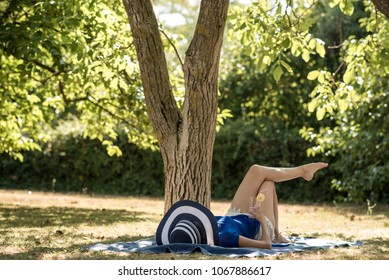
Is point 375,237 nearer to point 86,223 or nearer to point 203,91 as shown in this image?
point 203,91

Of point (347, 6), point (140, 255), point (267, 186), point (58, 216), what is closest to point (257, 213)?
point (267, 186)

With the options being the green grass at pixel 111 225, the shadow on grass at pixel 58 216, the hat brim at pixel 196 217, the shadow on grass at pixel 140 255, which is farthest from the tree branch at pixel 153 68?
the shadow on grass at pixel 58 216

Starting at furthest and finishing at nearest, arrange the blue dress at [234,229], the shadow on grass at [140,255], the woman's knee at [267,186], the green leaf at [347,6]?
the green leaf at [347,6] < the woman's knee at [267,186] < the blue dress at [234,229] < the shadow on grass at [140,255]

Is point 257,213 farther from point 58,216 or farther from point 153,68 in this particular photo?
point 58,216

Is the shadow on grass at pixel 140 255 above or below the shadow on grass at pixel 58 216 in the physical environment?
below

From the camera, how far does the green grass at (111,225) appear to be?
272 inches

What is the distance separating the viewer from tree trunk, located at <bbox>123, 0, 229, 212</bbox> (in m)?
8.28

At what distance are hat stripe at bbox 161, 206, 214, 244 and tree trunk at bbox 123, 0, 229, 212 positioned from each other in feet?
4.06

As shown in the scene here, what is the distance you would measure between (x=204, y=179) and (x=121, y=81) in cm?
292

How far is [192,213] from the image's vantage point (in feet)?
23.1

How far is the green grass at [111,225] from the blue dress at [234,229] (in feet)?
1.75

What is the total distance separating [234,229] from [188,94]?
1.90 m

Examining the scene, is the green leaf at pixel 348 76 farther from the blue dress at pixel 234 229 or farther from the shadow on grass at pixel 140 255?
the blue dress at pixel 234 229

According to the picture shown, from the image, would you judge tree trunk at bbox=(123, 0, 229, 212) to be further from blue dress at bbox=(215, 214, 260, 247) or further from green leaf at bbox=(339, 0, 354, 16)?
green leaf at bbox=(339, 0, 354, 16)
